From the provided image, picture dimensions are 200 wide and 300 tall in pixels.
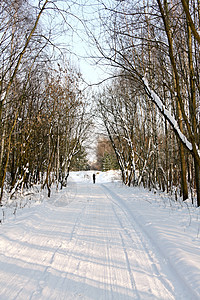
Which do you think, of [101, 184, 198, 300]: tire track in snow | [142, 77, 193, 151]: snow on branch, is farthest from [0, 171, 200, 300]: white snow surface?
[142, 77, 193, 151]: snow on branch

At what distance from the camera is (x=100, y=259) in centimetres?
324

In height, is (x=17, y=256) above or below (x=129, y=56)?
below

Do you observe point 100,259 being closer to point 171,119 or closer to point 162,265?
point 162,265

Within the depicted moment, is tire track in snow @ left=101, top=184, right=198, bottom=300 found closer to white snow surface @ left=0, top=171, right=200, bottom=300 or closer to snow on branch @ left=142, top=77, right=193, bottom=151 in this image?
white snow surface @ left=0, top=171, right=200, bottom=300

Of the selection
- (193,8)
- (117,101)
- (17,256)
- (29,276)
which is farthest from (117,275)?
(117,101)

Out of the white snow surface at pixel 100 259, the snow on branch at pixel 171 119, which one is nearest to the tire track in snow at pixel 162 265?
the white snow surface at pixel 100 259

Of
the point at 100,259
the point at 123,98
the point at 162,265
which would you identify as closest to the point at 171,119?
the point at 162,265

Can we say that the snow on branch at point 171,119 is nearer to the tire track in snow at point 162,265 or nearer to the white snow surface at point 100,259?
the white snow surface at point 100,259

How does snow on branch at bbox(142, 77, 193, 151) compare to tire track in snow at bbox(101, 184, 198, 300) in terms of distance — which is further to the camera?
snow on branch at bbox(142, 77, 193, 151)

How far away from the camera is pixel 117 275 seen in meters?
2.77

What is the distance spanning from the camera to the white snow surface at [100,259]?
2416mm

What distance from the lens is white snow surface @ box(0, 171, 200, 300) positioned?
2416 mm

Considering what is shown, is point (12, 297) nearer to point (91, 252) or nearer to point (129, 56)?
point (91, 252)

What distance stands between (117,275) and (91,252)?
829 millimetres
